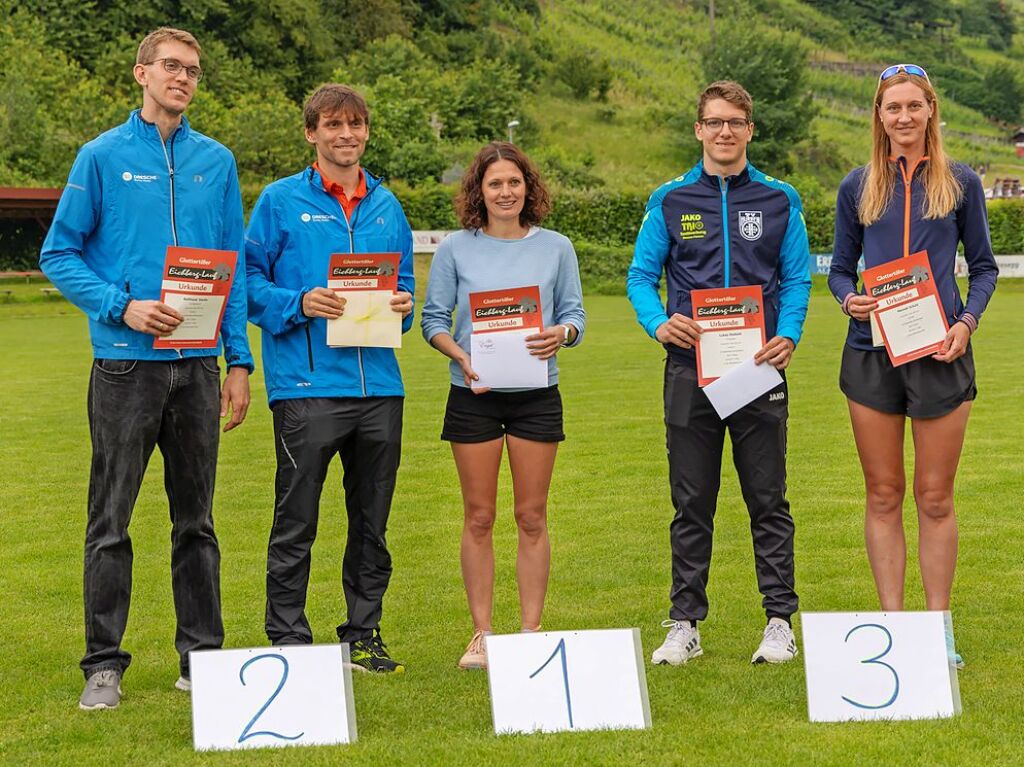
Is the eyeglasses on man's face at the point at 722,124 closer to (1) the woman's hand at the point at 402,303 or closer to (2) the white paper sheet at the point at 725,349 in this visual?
(2) the white paper sheet at the point at 725,349

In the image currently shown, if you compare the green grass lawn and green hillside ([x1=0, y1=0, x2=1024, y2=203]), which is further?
green hillside ([x1=0, y1=0, x2=1024, y2=203])

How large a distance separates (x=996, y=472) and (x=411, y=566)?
4342 millimetres

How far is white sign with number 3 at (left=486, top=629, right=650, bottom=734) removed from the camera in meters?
3.99

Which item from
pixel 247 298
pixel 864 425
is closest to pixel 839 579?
pixel 864 425

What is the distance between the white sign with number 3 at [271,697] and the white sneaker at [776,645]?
164 cm

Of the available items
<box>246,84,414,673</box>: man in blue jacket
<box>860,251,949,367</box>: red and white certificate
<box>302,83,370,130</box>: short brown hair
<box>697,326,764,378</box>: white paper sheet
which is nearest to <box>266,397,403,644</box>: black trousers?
<box>246,84,414,673</box>: man in blue jacket

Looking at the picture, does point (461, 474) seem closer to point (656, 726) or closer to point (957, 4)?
point (656, 726)

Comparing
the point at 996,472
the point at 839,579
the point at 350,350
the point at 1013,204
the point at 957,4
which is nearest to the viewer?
the point at 350,350

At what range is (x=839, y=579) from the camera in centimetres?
618

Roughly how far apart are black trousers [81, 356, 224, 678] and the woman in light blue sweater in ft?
2.94

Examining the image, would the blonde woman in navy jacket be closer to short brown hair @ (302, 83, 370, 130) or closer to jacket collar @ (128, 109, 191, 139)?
short brown hair @ (302, 83, 370, 130)

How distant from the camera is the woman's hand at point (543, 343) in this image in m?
4.82

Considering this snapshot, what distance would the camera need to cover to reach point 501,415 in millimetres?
4969

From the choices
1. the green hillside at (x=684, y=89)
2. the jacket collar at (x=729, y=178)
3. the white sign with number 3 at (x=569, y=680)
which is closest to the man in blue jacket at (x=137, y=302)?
the white sign with number 3 at (x=569, y=680)
